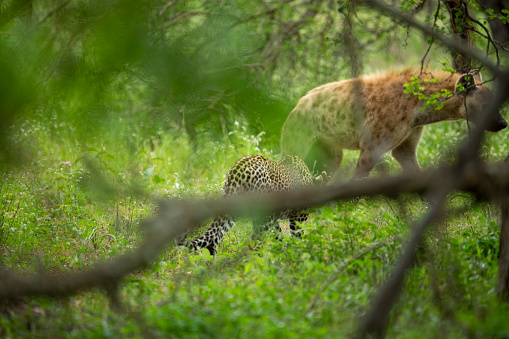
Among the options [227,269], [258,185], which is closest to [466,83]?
[258,185]

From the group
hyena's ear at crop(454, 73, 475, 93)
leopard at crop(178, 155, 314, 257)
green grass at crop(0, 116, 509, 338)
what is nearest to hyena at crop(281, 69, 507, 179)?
leopard at crop(178, 155, 314, 257)

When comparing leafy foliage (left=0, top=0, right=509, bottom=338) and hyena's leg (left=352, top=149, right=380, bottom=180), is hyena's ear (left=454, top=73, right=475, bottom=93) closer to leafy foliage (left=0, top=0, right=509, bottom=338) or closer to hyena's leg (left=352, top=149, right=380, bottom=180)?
leafy foliage (left=0, top=0, right=509, bottom=338)

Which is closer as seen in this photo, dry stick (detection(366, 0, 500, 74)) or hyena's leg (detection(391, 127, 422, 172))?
dry stick (detection(366, 0, 500, 74))

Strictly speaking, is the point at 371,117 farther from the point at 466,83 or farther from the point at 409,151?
the point at 466,83

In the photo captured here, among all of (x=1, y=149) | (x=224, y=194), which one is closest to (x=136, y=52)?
(x=1, y=149)

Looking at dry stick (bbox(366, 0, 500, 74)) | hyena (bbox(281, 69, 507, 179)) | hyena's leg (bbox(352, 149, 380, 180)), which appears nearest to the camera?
dry stick (bbox(366, 0, 500, 74))

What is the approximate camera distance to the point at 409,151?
298 inches

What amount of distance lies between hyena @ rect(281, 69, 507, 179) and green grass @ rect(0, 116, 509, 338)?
1.17 m

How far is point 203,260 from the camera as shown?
511 cm

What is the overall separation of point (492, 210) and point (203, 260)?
277 centimetres

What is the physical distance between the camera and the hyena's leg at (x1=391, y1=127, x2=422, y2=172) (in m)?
7.49

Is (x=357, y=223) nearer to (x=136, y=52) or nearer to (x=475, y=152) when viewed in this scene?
(x=475, y=152)

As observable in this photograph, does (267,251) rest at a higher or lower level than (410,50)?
lower

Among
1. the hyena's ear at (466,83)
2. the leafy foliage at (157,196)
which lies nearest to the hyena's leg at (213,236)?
the leafy foliage at (157,196)
